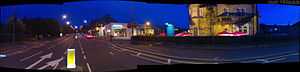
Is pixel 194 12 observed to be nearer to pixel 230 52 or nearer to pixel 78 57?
pixel 230 52

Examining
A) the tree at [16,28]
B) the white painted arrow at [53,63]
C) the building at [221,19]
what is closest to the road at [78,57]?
the white painted arrow at [53,63]

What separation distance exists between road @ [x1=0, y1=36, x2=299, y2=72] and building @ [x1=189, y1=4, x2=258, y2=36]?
0.22 metres

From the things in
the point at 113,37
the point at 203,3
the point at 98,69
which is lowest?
the point at 98,69

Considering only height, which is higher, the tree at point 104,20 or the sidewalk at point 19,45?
A: the tree at point 104,20

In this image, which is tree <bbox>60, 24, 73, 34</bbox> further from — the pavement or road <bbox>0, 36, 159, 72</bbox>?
the pavement

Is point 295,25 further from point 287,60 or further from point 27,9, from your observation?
point 27,9

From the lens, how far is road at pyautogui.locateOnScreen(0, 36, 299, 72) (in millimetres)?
4812

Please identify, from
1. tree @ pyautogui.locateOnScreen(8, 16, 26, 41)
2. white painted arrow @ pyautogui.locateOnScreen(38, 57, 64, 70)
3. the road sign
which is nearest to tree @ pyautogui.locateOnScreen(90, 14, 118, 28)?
the road sign

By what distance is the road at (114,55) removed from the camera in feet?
15.8

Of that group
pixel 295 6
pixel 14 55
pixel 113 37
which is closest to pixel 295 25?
pixel 295 6

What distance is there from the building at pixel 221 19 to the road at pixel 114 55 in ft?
0.71

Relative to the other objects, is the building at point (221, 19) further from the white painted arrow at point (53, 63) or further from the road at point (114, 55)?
the white painted arrow at point (53, 63)

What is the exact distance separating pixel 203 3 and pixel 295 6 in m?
1.05

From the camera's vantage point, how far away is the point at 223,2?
5.14m
